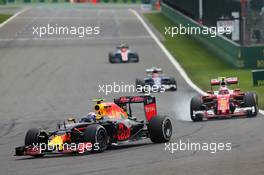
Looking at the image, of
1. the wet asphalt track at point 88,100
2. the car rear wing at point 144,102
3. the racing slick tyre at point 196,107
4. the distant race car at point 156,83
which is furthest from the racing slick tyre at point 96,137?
the distant race car at point 156,83

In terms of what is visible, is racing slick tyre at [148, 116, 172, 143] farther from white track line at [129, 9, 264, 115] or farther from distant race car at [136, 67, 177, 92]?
distant race car at [136, 67, 177, 92]

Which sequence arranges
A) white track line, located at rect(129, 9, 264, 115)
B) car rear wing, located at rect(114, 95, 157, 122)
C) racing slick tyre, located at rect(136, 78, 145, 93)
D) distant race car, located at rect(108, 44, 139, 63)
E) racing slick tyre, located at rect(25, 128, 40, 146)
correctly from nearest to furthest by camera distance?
racing slick tyre, located at rect(25, 128, 40, 146) → car rear wing, located at rect(114, 95, 157, 122) → racing slick tyre, located at rect(136, 78, 145, 93) → white track line, located at rect(129, 9, 264, 115) → distant race car, located at rect(108, 44, 139, 63)

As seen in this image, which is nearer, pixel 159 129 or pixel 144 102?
pixel 159 129

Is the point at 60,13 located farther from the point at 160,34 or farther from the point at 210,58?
the point at 210,58

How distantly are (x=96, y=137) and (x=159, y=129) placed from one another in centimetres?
224

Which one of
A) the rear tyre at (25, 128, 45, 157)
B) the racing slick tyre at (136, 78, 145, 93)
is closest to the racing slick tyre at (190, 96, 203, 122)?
the rear tyre at (25, 128, 45, 157)

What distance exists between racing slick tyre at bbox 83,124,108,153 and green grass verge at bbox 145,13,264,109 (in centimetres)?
1244

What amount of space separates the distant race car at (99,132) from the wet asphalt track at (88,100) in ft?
1.01

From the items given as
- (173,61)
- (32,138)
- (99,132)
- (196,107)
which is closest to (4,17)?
(173,61)

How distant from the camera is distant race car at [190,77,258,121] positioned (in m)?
26.6

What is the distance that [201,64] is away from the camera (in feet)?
171

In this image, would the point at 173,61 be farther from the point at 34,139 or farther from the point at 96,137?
the point at 96,137

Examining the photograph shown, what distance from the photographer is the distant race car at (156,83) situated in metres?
38.5

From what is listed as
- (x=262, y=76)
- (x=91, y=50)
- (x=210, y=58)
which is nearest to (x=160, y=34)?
(x=91, y=50)
